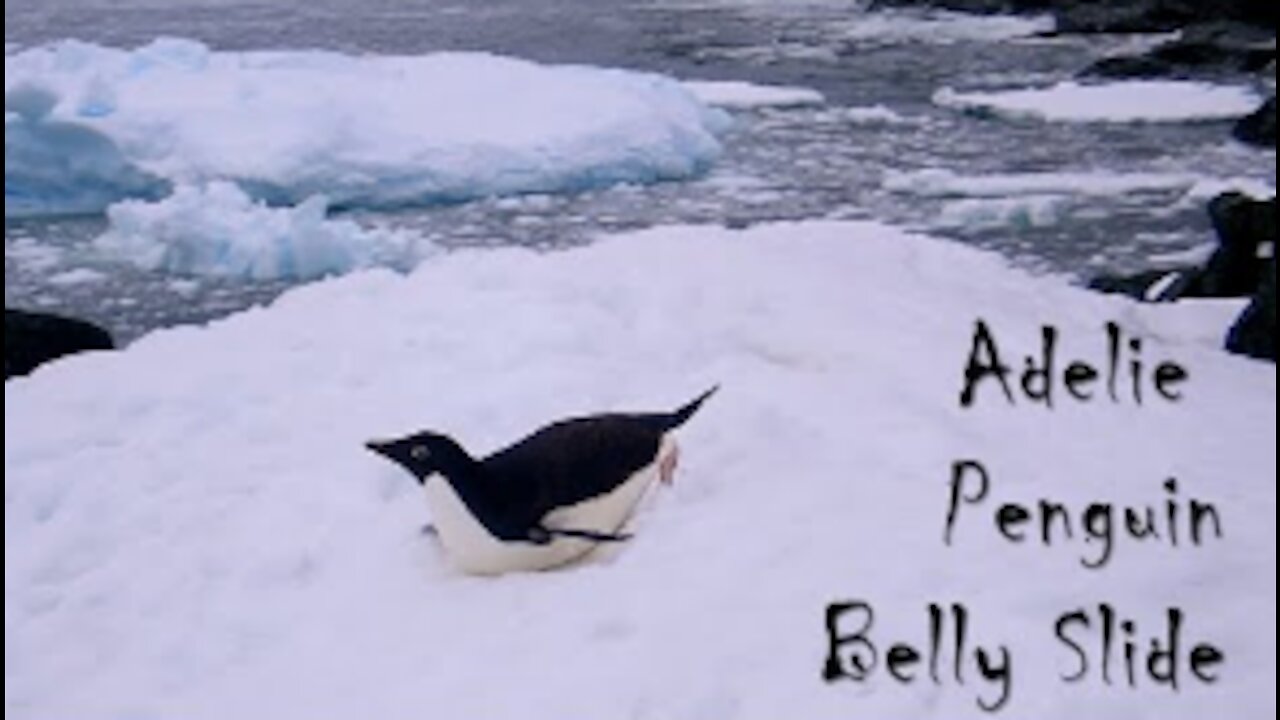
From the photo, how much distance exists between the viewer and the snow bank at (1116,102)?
16.1 metres

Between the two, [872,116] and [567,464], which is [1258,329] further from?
[872,116]

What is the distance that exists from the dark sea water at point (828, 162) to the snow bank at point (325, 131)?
1.60ft

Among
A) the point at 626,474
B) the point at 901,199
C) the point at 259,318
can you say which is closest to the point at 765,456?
the point at 626,474

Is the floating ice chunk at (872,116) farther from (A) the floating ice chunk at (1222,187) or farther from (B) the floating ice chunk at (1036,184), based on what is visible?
(A) the floating ice chunk at (1222,187)

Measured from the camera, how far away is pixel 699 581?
2.87 metres

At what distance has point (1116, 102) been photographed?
17203mm

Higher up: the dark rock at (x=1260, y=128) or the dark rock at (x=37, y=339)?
the dark rock at (x=37, y=339)

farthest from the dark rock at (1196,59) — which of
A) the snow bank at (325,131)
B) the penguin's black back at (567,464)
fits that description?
the penguin's black back at (567,464)

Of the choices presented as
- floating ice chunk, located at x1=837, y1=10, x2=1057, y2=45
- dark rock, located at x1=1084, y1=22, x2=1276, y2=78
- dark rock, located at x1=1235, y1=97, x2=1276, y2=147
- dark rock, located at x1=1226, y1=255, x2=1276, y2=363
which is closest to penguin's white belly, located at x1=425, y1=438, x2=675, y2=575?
dark rock, located at x1=1226, y1=255, x2=1276, y2=363

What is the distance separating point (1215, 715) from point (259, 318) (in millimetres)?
3783

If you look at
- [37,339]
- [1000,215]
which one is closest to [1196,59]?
[1000,215]

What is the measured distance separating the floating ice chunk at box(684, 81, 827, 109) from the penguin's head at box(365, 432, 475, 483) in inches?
594

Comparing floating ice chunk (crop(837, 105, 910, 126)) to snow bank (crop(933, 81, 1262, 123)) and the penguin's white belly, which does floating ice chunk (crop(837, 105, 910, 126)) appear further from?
→ the penguin's white belly

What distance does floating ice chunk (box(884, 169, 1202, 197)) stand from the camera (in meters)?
11.7
